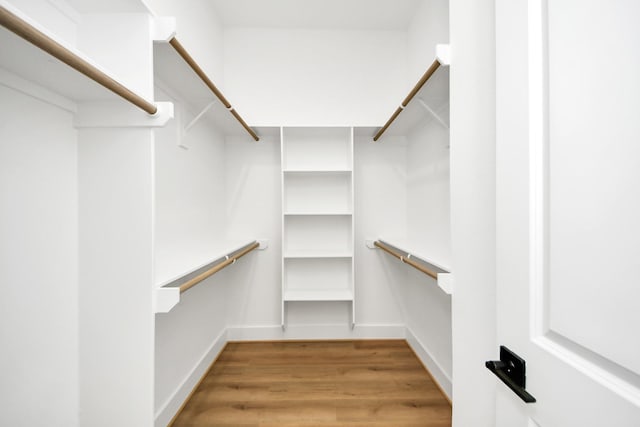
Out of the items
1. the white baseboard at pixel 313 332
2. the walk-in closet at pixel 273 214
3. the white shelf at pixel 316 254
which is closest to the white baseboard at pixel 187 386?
the walk-in closet at pixel 273 214

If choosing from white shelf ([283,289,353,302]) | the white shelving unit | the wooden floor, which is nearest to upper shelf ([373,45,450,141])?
the white shelving unit

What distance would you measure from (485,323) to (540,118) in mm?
578

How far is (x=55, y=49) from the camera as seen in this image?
56 centimetres

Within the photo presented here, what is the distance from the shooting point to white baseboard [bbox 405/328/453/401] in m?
1.61

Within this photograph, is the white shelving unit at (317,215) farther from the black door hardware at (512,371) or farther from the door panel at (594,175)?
the door panel at (594,175)

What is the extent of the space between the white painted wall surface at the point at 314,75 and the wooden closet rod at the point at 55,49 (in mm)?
1593

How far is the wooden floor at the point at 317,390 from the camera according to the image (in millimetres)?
1451

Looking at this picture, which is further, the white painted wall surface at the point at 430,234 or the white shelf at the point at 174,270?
the white painted wall surface at the point at 430,234

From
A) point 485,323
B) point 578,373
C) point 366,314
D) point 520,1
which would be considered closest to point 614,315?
point 578,373

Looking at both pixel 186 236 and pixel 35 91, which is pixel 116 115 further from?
pixel 186 236

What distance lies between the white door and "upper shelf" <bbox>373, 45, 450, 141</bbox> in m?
0.47

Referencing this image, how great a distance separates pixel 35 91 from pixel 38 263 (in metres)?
0.53

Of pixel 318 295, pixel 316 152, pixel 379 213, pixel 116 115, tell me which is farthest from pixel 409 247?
pixel 116 115

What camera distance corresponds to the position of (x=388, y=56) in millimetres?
2293
